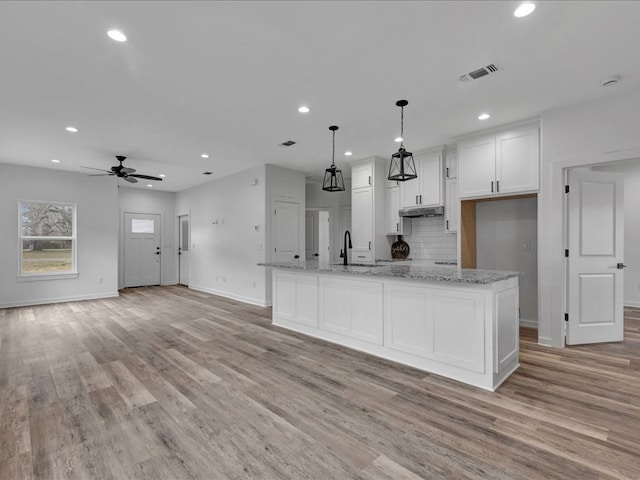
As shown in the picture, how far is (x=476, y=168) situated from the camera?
4.53 metres

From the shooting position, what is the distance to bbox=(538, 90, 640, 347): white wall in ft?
11.0

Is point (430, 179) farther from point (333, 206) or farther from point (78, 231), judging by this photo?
point (78, 231)

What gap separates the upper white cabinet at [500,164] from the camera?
4.04 metres

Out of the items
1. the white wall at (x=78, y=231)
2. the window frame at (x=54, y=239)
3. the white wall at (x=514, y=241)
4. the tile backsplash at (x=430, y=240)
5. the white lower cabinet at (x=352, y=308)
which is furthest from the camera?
the window frame at (x=54, y=239)

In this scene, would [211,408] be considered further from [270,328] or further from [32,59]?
[32,59]

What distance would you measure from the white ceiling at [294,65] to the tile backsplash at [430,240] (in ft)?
5.52

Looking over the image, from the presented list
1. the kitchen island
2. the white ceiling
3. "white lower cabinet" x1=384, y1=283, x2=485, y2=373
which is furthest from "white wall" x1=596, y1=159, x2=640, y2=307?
"white lower cabinet" x1=384, y1=283, x2=485, y2=373

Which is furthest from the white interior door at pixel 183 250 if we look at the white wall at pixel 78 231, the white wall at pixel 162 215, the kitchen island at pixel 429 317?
the kitchen island at pixel 429 317

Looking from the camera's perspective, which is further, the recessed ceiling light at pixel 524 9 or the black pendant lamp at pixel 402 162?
the black pendant lamp at pixel 402 162

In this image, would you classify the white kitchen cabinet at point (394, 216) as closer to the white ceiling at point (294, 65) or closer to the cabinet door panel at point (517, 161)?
the white ceiling at point (294, 65)

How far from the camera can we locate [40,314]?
5.74 meters

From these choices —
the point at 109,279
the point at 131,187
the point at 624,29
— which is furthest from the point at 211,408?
the point at 131,187

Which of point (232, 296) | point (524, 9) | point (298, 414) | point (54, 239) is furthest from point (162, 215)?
point (524, 9)

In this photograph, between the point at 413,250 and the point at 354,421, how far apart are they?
4.13m
